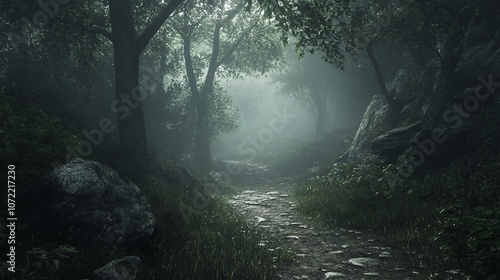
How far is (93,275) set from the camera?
152 inches

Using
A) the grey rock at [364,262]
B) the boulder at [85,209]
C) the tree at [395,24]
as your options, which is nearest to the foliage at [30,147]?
the boulder at [85,209]

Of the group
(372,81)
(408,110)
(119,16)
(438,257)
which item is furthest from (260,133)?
(438,257)

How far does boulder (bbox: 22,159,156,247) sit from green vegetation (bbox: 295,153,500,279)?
433 centimetres

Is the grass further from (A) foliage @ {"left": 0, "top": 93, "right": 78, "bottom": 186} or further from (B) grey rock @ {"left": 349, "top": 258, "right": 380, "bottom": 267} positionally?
(B) grey rock @ {"left": 349, "top": 258, "right": 380, "bottom": 267}

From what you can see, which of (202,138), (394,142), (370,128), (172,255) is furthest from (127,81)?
(202,138)

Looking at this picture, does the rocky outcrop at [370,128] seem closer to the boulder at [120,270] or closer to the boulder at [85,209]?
the boulder at [85,209]

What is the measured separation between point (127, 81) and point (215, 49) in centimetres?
1437

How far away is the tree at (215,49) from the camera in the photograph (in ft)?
73.6

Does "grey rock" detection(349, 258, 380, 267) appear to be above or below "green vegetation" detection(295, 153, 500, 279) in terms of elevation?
below

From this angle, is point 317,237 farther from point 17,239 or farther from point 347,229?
point 17,239

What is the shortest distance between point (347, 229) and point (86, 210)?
561cm

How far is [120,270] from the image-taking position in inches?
155

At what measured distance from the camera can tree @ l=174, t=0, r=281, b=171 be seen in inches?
883

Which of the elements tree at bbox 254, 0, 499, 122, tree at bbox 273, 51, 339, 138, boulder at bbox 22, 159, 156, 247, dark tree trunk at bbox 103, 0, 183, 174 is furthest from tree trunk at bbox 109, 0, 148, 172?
tree at bbox 273, 51, 339, 138
